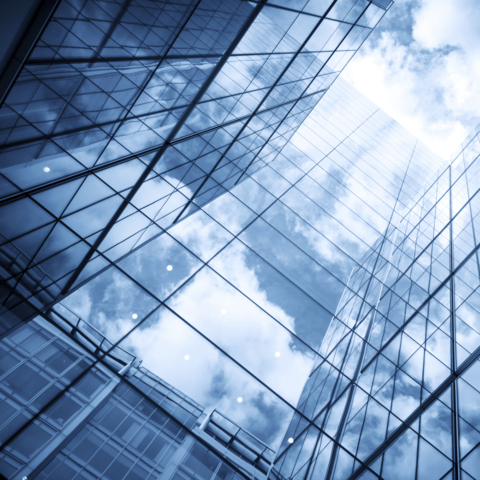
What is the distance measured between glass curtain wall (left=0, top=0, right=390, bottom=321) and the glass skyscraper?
0.17 ft

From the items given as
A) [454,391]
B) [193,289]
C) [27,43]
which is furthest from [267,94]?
[454,391]

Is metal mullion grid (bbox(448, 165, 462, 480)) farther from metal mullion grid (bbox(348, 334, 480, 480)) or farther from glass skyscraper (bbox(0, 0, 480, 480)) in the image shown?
metal mullion grid (bbox(348, 334, 480, 480))

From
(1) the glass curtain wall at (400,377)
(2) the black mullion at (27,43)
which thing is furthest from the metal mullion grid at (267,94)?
(2) the black mullion at (27,43)

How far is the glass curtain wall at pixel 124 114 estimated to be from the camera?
6.59 meters

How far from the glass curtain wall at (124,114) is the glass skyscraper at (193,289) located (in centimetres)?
5

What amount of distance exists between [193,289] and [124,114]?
5648 mm

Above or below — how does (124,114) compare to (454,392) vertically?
below

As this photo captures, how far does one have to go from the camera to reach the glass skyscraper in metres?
7.62

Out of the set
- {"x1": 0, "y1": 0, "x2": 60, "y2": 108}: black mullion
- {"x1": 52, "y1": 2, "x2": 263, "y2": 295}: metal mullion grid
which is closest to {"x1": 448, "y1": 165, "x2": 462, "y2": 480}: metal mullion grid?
{"x1": 52, "y1": 2, "x2": 263, "y2": 295}: metal mullion grid

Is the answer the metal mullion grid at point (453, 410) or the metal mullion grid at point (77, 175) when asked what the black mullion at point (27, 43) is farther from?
the metal mullion grid at point (453, 410)

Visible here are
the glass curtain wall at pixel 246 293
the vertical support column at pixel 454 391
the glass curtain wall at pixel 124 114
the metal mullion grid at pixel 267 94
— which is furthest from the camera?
the metal mullion grid at pixel 267 94

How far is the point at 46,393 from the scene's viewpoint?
8.31m

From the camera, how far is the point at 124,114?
9148 mm

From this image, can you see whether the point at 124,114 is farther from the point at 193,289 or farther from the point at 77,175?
the point at 193,289
